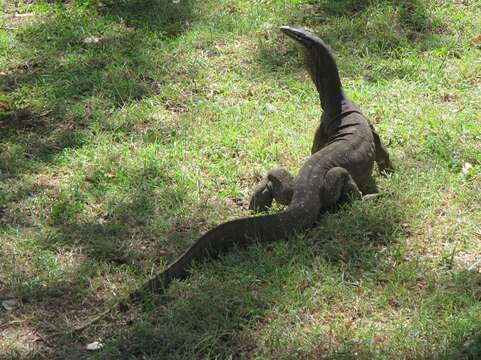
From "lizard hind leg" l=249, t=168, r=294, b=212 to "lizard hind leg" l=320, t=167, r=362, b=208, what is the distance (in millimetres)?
244

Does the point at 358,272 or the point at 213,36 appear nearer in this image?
the point at 358,272

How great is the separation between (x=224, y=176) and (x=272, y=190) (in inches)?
28.9

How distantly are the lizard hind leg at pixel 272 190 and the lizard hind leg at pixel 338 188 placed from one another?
0.24m

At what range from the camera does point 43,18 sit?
8.70 metres

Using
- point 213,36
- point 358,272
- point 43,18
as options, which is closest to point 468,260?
point 358,272

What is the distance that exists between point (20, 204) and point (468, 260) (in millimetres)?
3242

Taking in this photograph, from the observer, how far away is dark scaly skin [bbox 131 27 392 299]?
15.8ft

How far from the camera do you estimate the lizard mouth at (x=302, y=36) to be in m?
5.83

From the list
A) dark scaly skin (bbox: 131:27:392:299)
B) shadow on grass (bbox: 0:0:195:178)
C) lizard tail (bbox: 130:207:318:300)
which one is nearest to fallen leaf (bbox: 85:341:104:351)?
dark scaly skin (bbox: 131:27:392:299)

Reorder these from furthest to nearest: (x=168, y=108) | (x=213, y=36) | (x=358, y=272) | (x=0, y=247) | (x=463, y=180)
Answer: (x=213, y=36) < (x=168, y=108) < (x=463, y=180) < (x=0, y=247) < (x=358, y=272)

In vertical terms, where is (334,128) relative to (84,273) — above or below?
above

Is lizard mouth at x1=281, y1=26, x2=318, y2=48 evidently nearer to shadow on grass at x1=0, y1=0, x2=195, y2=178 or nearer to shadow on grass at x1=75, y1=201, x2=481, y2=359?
shadow on grass at x1=75, y1=201, x2=481, y2=359

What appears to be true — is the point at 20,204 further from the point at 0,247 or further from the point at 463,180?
the point at 463,180

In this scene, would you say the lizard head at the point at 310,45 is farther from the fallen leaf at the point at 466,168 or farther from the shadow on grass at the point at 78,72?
the shadow on grass at the point at 78,72
